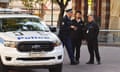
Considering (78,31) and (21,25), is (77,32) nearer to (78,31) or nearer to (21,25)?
(78,31)

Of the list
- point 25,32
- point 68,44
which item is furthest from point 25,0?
point 25,32

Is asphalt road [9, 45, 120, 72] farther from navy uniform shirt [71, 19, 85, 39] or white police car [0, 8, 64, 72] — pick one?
white police car [0, 8, 64, 72]

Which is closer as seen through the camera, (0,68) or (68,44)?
(0,68)

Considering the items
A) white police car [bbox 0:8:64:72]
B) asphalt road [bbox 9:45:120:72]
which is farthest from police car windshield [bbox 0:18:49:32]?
asphalt road [bbox 9:45:120:72]

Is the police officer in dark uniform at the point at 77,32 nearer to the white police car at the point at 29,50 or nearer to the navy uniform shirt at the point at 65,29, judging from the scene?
the navy uniform shirt at the point at 65,29

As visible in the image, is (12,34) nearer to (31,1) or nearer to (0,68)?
(0,68)

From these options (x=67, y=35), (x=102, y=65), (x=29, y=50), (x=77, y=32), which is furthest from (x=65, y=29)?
(x=29, y=50)

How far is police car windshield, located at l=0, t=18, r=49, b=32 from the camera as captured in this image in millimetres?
12322

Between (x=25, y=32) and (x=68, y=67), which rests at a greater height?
(x=25, y=32)

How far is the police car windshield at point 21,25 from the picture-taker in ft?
40.4

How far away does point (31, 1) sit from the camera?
3344 centimetres

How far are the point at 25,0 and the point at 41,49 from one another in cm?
2201

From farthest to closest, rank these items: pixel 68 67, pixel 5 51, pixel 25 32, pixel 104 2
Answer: pixel 104 2 → pixel 68 67 → pixel 25 32 → pixel 5 51

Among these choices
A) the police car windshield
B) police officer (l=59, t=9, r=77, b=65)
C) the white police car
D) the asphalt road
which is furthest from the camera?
police officer (l=59, t=9, r=77, b=65)
